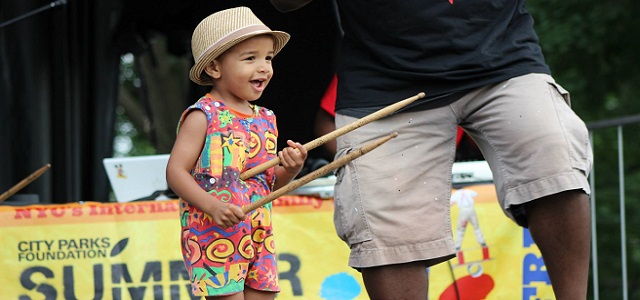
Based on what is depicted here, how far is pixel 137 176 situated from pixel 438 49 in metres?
1.96

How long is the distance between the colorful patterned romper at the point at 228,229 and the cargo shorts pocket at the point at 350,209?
0.27 metres

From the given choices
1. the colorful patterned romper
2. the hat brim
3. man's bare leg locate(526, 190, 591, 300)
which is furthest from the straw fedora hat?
man's bare leg locate(526, 190, 591, 300)

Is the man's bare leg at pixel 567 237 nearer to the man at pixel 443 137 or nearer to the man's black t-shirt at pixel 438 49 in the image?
the man at pixel 443 137

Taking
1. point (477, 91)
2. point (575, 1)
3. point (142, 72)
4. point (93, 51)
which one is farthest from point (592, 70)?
point (477, 91)

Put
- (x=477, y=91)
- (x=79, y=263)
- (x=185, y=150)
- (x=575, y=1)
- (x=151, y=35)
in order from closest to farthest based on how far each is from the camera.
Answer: (x=185, y=150), (x=477, y=91), (x=79, y=263), (x=151, y=35), (x=575, y=1)

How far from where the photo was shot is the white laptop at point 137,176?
441 cm

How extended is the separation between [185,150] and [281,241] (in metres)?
1.58

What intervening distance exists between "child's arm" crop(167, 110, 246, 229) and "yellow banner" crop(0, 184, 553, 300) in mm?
1496

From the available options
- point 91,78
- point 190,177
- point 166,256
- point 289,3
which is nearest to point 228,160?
point 190,177

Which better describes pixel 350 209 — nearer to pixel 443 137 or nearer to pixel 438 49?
pixel 443 137

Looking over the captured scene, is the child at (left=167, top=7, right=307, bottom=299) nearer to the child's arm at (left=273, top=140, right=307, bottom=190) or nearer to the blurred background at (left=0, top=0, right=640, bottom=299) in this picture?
the child's arm at (left=273, top=140, right=307, bottom=190)

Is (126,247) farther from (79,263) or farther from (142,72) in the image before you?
(142,72)

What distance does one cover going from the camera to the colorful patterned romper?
8.93ft

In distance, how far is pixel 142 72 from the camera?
9.23 meters
